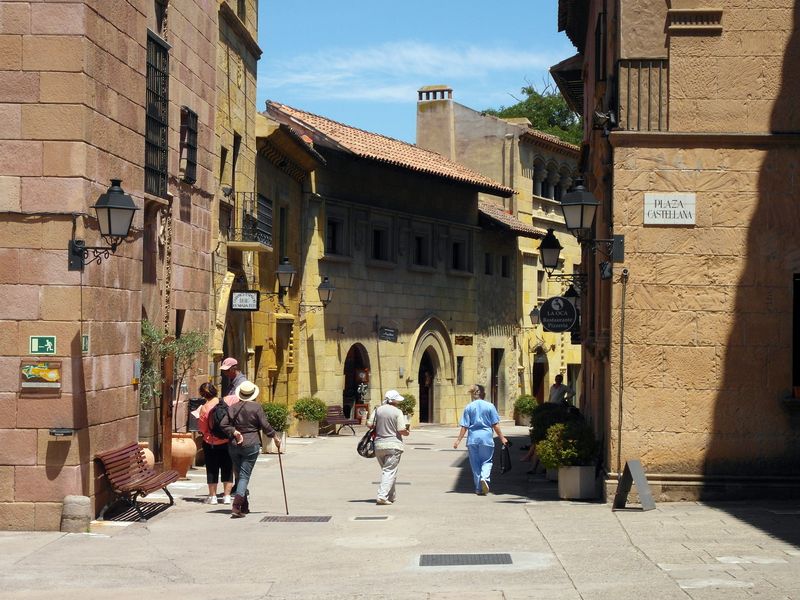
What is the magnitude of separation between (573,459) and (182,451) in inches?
239

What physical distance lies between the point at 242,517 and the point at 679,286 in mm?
5852

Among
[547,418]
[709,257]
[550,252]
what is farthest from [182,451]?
[709,257]

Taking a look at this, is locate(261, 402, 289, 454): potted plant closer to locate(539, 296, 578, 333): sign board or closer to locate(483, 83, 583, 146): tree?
locate(539, 296, 578, 333): sign board

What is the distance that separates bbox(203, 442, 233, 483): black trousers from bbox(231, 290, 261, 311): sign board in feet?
23.6

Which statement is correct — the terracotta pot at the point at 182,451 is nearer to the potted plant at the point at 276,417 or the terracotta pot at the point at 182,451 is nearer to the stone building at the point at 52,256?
the stone building at the point at 52,256

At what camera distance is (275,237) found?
30.9 m

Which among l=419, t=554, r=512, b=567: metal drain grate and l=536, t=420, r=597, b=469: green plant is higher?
l=536, t=420, r=597, b=469: green plant

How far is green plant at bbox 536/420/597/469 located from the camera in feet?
53.6

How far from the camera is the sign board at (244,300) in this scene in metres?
23.5

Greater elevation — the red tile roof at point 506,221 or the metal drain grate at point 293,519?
the red tile roof at point 506,221

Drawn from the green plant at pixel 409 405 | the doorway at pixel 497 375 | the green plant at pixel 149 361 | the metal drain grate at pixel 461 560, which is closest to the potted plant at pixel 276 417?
the green plant at pixel 149 361

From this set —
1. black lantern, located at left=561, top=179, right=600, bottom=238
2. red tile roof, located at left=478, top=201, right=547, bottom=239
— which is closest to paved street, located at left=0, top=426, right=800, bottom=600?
black lantern, located at left=561, top=179, right=600, bottom=238

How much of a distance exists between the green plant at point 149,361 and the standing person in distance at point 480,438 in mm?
4203

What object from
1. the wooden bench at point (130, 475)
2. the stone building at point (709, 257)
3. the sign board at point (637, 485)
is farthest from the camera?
the stone building at point (709, 257)
